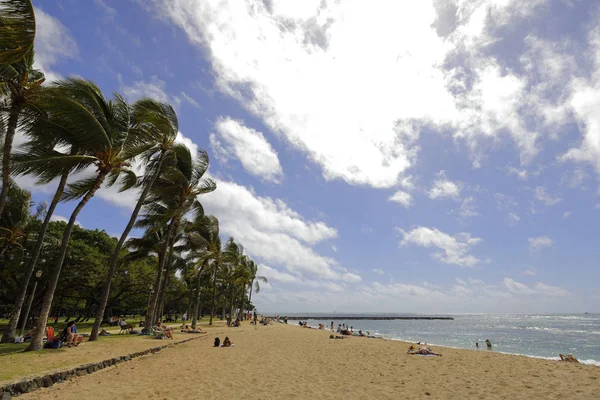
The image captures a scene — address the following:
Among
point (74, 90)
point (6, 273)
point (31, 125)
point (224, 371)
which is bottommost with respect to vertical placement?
point (224, 371)

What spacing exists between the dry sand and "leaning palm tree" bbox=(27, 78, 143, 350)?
4.97m

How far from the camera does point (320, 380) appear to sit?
9.57 metres

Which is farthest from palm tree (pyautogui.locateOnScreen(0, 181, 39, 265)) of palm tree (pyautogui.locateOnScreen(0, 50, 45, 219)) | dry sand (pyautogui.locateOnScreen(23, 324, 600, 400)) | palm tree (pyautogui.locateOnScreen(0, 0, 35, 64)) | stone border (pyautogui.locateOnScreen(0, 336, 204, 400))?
palm tree (pyautogui.locateOnScreen(0, 0, 35, 64))

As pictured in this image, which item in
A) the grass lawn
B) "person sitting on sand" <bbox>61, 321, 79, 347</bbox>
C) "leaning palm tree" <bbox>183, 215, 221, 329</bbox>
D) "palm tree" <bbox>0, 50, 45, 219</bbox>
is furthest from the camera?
"leaning palm tree" <bbox>183, 215, 221, 329</bbox>

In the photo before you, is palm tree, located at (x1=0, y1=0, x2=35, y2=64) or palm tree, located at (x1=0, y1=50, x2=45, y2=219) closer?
palm tree, located at (x1=0, y1=0, x2=35, y2=64)

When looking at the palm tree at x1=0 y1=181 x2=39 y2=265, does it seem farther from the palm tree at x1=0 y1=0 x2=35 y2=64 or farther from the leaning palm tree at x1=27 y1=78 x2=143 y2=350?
the palm tree at x1=0 y1=0 x2=35 y2=64

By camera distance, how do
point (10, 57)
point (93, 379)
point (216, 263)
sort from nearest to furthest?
point (10, 57) → point (93, 379) → point (216, 263)

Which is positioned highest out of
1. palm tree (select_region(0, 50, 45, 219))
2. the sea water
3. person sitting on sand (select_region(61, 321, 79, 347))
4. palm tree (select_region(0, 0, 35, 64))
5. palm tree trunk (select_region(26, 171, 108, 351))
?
palm tree (select_region(0, 50, 45, 219))

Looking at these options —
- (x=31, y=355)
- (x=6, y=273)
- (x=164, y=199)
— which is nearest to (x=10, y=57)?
(x=31, y=355)

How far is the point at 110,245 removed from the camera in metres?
31.7

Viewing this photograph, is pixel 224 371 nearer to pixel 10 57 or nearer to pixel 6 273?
pixel 10 57

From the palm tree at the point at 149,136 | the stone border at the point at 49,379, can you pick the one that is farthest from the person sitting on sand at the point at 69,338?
the stone border at the point at 49,379

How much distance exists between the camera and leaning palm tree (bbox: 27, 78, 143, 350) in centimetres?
1116

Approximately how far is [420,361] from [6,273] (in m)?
27.4
